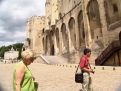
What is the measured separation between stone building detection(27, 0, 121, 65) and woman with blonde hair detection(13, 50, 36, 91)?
60.8 ft

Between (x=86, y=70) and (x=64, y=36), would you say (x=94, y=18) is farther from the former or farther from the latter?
(x=86, y=70)

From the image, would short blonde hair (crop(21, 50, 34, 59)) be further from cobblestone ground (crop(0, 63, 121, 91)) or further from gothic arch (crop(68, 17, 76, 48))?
gothic arch (crop(68, 17, 76, 48))

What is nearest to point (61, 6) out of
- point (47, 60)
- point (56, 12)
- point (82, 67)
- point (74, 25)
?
point (56, 12)

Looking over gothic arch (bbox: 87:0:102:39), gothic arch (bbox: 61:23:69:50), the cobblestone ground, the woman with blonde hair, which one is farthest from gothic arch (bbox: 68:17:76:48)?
the woman with blonde hair

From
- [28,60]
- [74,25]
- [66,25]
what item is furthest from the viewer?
[66,25]

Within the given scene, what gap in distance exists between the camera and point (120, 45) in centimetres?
2094

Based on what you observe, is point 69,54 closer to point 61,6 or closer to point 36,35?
point 61,6

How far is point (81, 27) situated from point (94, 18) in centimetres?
432

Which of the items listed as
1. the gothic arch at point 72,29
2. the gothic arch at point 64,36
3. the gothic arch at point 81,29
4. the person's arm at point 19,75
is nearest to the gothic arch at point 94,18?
the gothic arch at point 81,29

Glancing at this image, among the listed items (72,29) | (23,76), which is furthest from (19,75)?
(72,29)

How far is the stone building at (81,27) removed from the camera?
24016 mm

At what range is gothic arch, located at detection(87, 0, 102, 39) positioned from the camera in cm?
2677

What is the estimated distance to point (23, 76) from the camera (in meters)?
3.91

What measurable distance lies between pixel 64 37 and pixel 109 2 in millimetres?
14934
